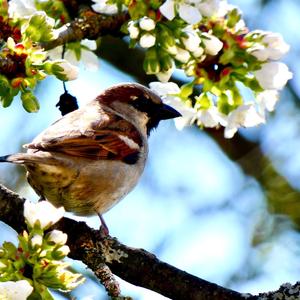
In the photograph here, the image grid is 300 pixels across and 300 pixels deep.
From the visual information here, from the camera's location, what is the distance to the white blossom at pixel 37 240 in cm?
274

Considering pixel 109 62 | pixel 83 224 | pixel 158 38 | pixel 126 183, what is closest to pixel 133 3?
pixel 158 38

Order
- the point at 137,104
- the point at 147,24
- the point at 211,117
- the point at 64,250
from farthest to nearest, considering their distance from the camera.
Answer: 1. the point at 137,104
2. the point at 211,117
3. the point at 147,24
4. the point at 64,250

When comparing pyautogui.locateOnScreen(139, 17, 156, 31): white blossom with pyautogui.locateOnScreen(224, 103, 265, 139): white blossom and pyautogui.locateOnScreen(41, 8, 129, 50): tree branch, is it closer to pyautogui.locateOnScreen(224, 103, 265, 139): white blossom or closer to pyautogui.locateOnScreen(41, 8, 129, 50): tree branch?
pyautogui.locateOnScreen(224, 103, 265, 139): white blossom

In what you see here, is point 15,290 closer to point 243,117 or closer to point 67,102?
point 243,117

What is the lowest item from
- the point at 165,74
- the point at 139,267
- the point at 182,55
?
the point at 139,267

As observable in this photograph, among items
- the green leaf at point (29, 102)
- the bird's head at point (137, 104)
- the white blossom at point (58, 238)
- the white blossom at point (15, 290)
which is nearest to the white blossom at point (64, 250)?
the white blossom at point (58, 238)

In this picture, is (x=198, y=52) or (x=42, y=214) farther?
(x=198, y=52)

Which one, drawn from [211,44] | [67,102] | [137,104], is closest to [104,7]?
[211,44]

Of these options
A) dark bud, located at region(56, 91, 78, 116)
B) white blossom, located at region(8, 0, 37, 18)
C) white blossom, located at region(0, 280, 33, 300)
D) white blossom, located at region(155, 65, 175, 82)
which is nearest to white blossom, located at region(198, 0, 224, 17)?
white blossom, located at region(155, 65, 175, 82)

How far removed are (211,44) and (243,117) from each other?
357 mm

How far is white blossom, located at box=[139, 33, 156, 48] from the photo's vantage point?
3.42m

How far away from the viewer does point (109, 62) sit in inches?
239

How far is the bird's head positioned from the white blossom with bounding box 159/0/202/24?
1.68 meters

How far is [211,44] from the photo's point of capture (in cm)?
345
